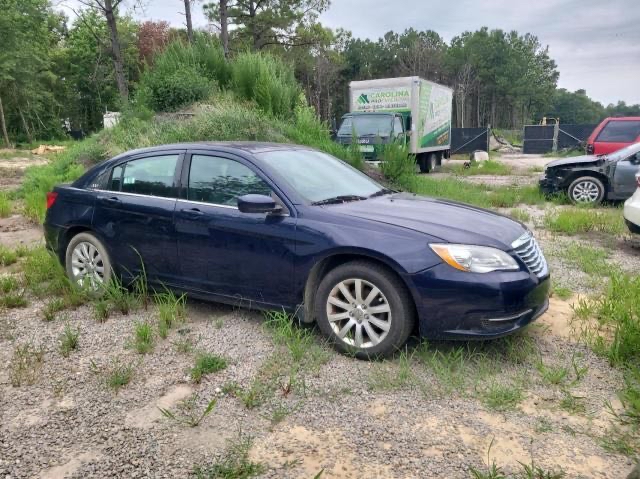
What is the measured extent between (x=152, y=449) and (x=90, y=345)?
63.9 inches

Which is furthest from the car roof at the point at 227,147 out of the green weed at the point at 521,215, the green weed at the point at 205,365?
the green weed at the point at 521,215

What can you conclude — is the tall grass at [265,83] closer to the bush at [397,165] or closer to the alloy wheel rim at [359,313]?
the bush at [397,165]

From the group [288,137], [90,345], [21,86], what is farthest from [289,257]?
[21,86]

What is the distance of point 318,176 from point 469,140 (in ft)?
87.1

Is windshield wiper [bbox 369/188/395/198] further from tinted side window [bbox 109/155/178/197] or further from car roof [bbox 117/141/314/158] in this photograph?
tinted side window [bbox 109/155/178/197]

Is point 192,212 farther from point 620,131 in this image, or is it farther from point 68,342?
point 620,131

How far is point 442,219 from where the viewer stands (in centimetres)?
384

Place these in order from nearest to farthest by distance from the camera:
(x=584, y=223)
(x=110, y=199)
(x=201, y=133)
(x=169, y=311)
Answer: (x=169, y=311) → (x=110, y=199) → (x=584, y=223) → (x=201, y=133)

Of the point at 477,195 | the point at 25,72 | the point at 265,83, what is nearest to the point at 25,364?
the point at 477,195

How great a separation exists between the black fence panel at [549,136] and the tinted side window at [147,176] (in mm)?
28720

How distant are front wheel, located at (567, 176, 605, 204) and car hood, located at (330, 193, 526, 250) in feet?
22.5

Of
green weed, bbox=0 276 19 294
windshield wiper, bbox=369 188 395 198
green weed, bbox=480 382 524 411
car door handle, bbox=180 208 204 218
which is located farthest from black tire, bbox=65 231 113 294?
green weed, bbox=480 382 524 411

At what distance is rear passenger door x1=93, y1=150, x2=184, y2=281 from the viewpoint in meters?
4.49

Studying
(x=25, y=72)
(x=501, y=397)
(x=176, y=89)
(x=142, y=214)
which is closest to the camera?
(x=501, y=397)
